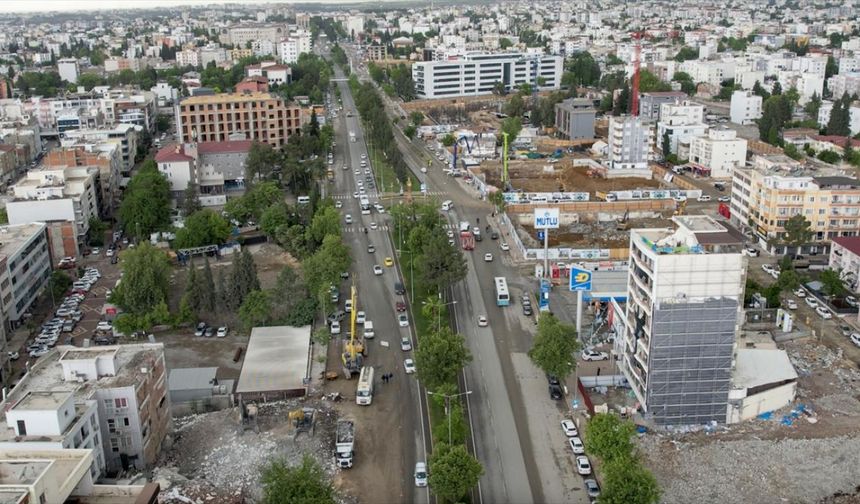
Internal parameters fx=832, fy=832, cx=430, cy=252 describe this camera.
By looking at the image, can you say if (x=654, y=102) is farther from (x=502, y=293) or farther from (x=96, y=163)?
(x=96, y=163)

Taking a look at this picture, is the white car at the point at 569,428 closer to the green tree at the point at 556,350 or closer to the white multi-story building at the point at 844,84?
the green tree at the point at 556,350

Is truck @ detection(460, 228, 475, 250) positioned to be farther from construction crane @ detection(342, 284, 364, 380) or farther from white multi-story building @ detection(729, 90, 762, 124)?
white multi-story building @ detection(729, 90, 762, 124)

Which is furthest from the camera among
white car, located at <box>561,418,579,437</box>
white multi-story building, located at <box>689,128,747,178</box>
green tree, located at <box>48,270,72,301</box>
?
white multi-story building, located at <box>689,128,747,178</box>

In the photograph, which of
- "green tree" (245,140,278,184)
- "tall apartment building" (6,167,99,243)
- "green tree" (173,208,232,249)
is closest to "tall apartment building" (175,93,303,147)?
"green tree" (245,140,278,184)

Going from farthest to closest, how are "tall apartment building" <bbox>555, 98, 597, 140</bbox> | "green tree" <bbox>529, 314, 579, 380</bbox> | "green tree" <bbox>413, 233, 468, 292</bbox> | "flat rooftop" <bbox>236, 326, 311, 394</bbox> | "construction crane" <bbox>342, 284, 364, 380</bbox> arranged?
"tall apartment building" <bbox>555, 98, 597, 140</bbox>, "green tree" <bbox>413, 233, 468, 292</bbox>, "construction crane" <bbox>342, 284, 364, 380</bbox>, "flat rooftop" <bbox>236, 326, 311, 394</bbox>, "green tree" <bbox>529, 314, 579, 380</bbox>

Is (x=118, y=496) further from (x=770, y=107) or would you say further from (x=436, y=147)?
(x=770, y=107)

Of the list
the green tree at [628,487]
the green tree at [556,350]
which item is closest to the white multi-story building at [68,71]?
the green tree at [556,350]

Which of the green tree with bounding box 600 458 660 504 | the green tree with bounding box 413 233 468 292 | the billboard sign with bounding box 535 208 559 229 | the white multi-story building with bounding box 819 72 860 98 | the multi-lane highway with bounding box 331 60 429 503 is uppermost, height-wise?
the white multi-story building with bounding box 819 72 860 98
